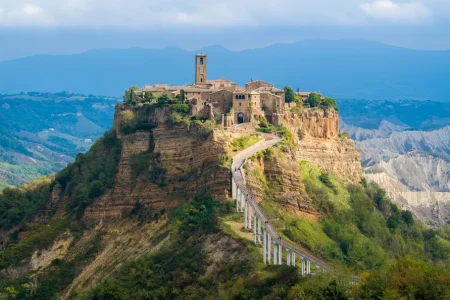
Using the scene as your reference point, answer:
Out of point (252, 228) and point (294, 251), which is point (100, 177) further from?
point (294, 251)

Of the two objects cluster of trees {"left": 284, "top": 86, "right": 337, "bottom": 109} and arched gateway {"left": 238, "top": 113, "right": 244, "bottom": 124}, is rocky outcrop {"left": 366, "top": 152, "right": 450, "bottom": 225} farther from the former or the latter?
arched gateway {"left": 238, "top": 113, "right": 244, "bottom": 124}

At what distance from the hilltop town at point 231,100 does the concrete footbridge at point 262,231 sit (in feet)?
20.7

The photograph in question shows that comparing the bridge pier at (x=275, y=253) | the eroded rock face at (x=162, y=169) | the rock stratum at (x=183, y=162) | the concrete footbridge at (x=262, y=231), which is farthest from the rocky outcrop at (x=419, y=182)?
the bridge pier at (x=275, y=253)

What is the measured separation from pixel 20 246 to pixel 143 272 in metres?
15.9

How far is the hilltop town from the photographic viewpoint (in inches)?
2709

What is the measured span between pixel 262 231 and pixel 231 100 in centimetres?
1836

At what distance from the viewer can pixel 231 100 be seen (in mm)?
70312

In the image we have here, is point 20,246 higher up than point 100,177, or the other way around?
point 100,177

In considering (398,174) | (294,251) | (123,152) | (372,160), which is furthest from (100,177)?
(372,160)

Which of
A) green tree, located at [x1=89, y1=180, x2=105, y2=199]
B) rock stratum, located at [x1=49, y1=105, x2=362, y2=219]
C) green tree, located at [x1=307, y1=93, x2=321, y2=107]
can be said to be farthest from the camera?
green tree, located at [x1=307, y1=93, x2=321, y2=107]

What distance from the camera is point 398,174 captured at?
146500mm

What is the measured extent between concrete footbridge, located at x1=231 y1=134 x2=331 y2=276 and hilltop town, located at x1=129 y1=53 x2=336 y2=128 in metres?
6.30

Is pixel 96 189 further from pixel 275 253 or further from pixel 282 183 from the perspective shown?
pixel 275 253

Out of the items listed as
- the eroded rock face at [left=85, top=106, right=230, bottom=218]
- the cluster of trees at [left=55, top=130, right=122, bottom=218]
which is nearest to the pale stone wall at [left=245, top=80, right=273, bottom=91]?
the eroded rock face at [left=85, top=106, right=230, bottom=218]
